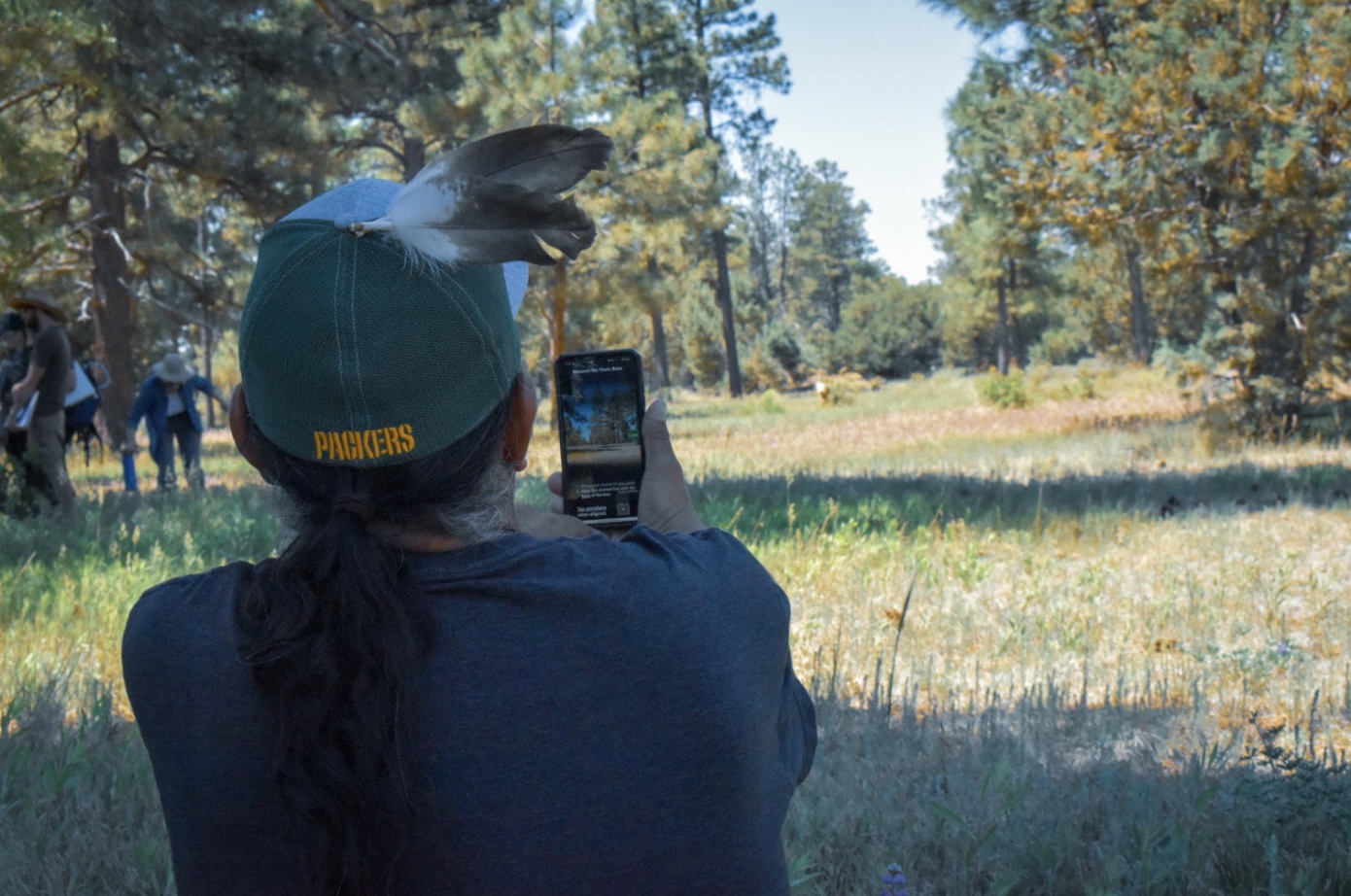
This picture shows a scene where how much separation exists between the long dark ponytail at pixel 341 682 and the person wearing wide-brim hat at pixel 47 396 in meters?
8.20

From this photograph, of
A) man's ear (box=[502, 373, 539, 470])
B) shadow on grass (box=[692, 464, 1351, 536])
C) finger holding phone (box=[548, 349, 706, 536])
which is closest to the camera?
man's ear (box=[502, 373, 539, 470])

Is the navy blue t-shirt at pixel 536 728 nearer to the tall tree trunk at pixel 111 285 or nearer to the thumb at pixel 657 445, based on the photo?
the thumb at pixel 657 445

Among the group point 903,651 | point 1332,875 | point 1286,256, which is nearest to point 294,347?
point 1332,875

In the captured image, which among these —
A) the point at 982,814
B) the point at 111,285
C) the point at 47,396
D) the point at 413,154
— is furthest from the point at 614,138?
the point at 982,814

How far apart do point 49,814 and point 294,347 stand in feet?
7.70

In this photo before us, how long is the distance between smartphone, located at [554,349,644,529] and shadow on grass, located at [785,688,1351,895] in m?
1.24

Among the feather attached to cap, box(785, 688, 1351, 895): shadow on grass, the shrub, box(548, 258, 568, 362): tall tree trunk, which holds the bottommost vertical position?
box(785, 688, 1351, 895): shadow on grass

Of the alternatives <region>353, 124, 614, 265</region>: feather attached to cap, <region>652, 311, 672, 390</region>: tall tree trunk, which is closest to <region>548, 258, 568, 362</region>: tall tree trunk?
<region>652, 311, 672, 390</region>: tall tree trunk

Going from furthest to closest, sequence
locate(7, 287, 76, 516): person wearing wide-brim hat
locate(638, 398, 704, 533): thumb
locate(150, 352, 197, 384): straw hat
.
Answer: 1. locate(150, 352, 197, 384): straw hat
2. locate(7, 287, 76, 516): person wearing wide-brim hat
3. locate(638, 398, 704, 533): thumb

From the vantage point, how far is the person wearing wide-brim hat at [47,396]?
853 cm

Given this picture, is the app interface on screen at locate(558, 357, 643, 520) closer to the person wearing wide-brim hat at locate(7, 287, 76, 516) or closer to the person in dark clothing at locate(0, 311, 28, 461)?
the person wearing wide-brim hat at locate(7, 287, 76, 516)

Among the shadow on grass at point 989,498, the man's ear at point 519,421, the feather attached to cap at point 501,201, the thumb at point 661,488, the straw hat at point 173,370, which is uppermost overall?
the straw hat at point 173,370

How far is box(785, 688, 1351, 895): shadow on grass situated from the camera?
2.74 meters

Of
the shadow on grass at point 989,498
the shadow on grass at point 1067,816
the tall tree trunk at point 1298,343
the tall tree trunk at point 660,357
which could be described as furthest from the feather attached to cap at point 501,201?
the tall tree trunk at point 660,357
